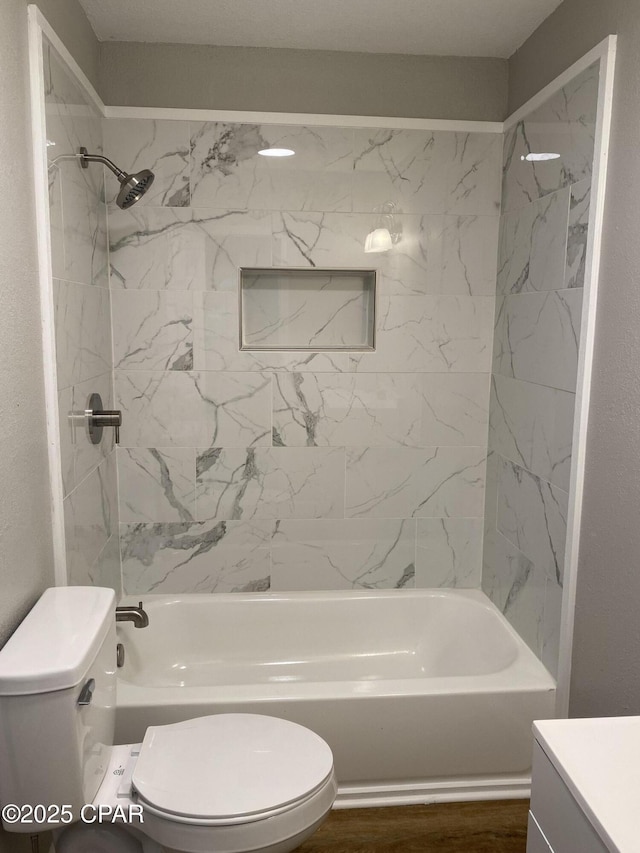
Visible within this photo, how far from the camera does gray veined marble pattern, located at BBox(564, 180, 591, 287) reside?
2.00m

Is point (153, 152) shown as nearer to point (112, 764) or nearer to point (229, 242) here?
point (229, 242)

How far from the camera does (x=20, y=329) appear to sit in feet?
5.45

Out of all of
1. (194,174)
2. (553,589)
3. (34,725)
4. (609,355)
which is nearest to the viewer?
(34,725)

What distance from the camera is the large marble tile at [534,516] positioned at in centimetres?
219

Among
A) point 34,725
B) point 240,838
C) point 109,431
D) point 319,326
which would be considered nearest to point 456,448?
point 319,326

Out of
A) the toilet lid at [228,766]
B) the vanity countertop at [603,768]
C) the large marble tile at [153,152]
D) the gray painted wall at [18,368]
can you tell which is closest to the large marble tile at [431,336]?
the large marble tile at [153,152]

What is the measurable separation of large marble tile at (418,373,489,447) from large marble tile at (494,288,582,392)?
13cm

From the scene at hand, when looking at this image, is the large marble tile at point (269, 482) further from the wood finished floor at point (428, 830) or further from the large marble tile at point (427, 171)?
the wood finished floor at point (428, 830)

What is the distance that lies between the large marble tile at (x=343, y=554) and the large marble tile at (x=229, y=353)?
0.65 metres

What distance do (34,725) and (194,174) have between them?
2.00 m

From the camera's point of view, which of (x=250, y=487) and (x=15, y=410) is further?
(x=250, y=487)

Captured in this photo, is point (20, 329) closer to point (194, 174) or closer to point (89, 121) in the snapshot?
point (89, 121)

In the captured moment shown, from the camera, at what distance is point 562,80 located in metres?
2.15

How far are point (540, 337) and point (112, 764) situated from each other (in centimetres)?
182
